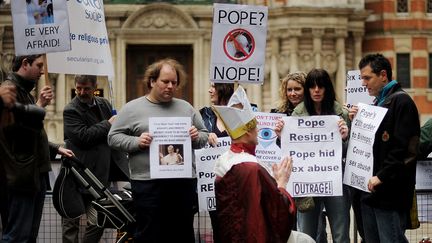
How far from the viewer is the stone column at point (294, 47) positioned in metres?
25.7

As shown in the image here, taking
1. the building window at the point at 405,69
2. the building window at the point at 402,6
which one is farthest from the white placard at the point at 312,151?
the building window at the point at 402,6

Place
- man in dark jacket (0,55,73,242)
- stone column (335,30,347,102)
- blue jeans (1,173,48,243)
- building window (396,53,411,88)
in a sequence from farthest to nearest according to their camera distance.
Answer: building window (396,53,411,88) → stone column (335,30,347,102) → blue jeans (1,173,48,243) → man in dark jacket (0,55,73,242)

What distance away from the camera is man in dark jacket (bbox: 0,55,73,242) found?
8258 mm

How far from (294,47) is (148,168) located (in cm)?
1755

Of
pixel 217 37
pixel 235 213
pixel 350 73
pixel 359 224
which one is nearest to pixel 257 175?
pixel 235 213

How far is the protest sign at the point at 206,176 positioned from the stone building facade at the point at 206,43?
16557mm

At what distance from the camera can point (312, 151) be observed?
30.3 feet

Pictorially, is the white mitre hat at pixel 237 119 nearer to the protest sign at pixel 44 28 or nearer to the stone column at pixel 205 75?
→ the protest sign at pixel 44 28

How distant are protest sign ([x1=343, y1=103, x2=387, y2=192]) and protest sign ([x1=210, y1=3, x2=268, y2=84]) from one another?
159 cm

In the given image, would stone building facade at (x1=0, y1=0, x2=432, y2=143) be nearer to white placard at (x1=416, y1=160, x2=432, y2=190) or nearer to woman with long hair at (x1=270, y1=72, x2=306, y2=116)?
white placard at (x1=416, y1=160, x2=432, y2=190)

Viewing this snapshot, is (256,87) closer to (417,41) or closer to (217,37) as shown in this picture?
(417,41)

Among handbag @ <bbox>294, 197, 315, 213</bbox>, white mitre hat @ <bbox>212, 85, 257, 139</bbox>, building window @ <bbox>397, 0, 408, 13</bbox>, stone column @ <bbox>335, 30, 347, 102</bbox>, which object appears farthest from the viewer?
building window @ <bbox>397, 0, 408, 13</bbox>

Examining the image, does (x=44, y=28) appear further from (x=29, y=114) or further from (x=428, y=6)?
(x=428, y=6)

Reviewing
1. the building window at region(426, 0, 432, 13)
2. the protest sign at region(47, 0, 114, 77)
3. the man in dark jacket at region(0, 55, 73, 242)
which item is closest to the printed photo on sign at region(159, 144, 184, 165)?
the man in dark jacket at region(0, 55, 73, 242)
